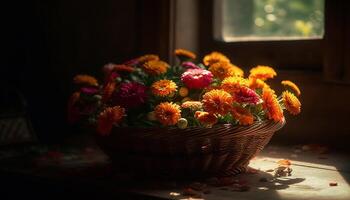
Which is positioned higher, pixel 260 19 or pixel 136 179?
pixel 260 19

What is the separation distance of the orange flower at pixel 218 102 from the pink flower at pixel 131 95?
14 centimetres

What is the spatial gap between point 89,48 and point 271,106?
883 millimetres

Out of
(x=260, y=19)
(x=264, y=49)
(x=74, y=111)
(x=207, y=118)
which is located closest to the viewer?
(x=207, y=118)

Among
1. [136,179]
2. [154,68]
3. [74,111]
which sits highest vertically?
[154,68]

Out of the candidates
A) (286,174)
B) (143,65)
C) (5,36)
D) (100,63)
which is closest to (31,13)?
(5,36)

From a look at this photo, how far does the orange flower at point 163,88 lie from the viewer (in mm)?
1114

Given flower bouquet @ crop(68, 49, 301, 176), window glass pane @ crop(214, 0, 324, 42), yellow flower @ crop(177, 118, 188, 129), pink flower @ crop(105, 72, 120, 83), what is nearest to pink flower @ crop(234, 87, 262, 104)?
flower bouquet @ crop(68, 49, 301, 176)

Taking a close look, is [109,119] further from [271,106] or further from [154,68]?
[271,106]

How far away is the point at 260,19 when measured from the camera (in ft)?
5.81

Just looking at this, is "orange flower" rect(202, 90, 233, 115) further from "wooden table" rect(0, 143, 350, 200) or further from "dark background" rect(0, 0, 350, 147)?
"dark background" rect(0, 0, 350, 147)

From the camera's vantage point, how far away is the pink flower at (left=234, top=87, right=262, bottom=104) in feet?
3.51

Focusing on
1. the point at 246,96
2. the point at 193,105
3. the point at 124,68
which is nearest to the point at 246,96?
the point at 246,96

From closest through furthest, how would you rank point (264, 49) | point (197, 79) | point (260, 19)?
point (197, 79) < point (264, 49) < point (260, 19)

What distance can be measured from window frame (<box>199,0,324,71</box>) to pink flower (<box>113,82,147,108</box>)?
21.7 inches
